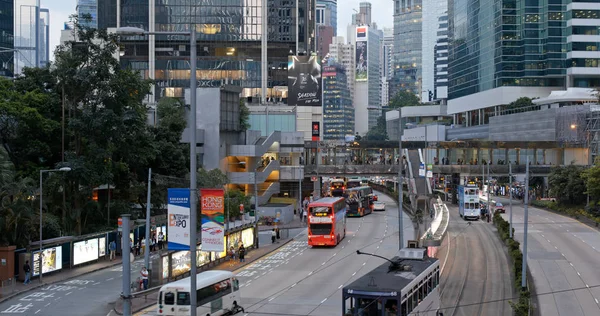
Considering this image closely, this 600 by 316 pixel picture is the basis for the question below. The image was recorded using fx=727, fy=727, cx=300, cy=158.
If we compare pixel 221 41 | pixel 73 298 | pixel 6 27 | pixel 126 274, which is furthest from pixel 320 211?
pixel 6 27

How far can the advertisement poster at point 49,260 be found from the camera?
41544mm

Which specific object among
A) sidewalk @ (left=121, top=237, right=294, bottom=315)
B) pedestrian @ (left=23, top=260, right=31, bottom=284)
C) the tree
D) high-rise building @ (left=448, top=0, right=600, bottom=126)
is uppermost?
high-rise building @ (left=448, top=0, right=600, bottom=126)

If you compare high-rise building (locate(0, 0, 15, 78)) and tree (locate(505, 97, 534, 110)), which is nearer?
tree (locate(505, 97, 534, 110))

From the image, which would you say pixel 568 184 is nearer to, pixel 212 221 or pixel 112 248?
pixel 112 248

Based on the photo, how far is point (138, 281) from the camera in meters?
37.3

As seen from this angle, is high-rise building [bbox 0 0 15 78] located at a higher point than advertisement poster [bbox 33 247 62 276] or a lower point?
higher

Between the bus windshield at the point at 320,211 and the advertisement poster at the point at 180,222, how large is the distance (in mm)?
32042

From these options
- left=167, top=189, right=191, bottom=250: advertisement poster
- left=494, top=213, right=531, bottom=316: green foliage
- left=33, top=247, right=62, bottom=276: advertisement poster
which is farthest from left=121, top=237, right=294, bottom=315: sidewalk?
left=494, top=213, right=531, bottom=316: green foliage

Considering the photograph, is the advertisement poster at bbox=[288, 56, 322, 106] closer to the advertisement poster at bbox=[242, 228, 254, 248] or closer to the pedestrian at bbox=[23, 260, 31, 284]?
the advertisement poster at bbox=[242, 228, 254, 248]

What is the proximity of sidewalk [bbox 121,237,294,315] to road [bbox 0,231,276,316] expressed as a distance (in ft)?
3.14

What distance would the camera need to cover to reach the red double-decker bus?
54812 mm

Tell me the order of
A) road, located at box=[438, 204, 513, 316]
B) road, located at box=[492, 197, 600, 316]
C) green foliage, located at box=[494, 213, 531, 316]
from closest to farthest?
green foliage, located at box=[494, 213, 531, 316]
road, located at box=[438, 204, 513, 316]
road, located at box=[492, 197, 600, 316]

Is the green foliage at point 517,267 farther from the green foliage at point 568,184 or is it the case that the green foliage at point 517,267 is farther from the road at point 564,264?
the green foliage at point 568,184

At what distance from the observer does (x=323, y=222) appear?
182ft
